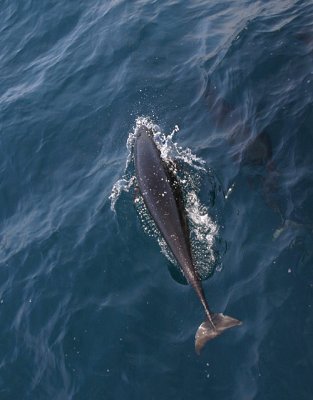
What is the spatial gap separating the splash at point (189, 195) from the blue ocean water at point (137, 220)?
207mm

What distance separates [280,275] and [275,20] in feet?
28.4

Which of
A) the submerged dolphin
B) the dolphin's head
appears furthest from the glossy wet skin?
the dolphin's head

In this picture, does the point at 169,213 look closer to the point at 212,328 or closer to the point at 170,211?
the point at 170,211

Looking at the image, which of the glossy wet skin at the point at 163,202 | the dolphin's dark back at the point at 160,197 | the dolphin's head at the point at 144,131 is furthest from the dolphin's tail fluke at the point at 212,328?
the dolphin's head at the point at 144,131

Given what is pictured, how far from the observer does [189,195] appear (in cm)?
1061

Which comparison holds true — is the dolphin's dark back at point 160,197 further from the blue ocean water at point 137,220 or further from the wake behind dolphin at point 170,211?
the blue ocean water at point 137,220

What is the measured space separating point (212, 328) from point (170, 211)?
2.28 meters

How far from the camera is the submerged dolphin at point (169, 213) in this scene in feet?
26.7

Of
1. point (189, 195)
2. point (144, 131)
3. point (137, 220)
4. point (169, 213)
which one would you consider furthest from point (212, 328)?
point (144, 131)

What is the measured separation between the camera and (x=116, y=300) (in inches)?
396

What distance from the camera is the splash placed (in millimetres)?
9570

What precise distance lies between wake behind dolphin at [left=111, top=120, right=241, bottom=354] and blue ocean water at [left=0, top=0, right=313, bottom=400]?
501 millimetres

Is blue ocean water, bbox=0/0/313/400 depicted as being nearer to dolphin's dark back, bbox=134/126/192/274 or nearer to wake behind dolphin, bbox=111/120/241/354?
wake behind dolphin, bbox=111/120/241/354

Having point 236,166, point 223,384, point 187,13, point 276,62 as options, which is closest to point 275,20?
point 276,62
